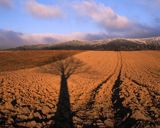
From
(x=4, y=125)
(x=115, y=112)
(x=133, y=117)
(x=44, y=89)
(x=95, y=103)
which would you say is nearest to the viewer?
(x=4, y=125)

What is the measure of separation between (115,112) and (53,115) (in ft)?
9.22

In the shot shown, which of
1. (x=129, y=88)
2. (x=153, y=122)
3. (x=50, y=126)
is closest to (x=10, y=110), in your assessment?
(x=50, y=126)

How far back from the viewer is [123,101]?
13.5 m

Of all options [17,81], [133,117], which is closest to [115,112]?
[133,117]

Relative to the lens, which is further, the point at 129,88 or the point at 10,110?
the point at 129,88

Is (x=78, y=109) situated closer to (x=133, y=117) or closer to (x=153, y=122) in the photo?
(x=133, y=117)

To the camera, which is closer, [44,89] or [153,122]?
[153,122]

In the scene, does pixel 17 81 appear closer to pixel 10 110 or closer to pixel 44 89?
pixel 44 89

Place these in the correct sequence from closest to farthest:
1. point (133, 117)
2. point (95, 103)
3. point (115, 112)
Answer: point (133, 117)
point (115, 112)
point (95, 103)

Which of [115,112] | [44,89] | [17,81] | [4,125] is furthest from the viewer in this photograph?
[17,81]

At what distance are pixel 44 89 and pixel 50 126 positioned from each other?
6603mm

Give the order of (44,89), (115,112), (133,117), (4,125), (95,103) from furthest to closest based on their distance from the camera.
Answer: (44,89)
(95,103)
(115,112)
(133,117)
(4,125)

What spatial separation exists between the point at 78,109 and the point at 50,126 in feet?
9.05

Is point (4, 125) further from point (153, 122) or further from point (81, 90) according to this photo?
point (81, 90)
